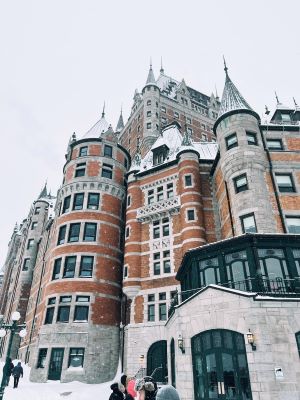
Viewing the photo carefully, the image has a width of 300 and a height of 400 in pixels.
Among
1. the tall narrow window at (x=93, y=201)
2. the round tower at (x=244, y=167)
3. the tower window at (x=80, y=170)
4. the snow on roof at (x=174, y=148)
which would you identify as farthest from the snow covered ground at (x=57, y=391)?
the snow on roof at (x=174, y=148)

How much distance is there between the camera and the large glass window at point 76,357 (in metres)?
25.9

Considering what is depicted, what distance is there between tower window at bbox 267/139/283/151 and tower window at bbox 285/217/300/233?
6276 millimetres

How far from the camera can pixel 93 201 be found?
33.5m

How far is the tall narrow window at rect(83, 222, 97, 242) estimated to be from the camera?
31.3 m

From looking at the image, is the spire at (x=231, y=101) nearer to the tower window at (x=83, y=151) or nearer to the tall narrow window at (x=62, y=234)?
the tower window at (x=83, y=151)

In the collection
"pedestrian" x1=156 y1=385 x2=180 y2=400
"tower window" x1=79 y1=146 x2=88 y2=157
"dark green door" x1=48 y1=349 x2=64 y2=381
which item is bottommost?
"pedestrian" x1=156 y1=385 x2=180 y2=400

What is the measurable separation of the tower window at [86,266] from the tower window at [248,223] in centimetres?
1525

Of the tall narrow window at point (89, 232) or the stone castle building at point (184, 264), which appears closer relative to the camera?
the stone castle building at point (184, 264)

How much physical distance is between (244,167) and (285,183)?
3.38m

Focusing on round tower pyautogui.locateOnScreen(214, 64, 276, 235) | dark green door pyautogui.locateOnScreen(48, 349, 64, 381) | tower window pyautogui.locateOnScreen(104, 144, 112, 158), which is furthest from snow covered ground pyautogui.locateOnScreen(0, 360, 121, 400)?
tower window pyautogui.locateOnScreen(104, 144, 112, 158)

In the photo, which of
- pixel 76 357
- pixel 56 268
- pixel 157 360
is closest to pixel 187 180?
pixel 56 268

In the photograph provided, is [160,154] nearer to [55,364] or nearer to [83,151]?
[83,151]

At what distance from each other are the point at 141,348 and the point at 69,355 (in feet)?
20.0

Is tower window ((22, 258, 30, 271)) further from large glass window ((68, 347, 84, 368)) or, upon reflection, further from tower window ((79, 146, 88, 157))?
large glass window ((68, 347, 84, 368))
